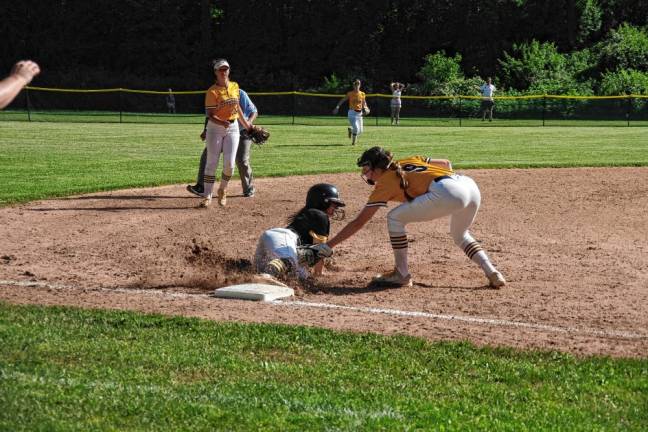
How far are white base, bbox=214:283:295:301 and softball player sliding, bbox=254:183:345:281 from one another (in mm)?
311

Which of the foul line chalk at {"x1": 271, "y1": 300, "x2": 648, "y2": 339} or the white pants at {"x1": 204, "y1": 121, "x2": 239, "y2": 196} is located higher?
the white pants at {"x1": 204, "y1": 121, "x2": 239, "y2": 196}

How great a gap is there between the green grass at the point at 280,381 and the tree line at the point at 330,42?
150 feet

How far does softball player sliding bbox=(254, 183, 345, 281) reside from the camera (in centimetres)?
884

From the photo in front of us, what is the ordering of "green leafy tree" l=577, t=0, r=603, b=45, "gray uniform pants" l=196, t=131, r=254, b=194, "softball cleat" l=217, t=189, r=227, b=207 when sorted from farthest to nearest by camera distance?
"green leafy tree" l=577, t=0, r=603, b=45, "gray uniform pants" l=196, t=131, r=254, b=194, "softball cleat" l=217, t=189, r=227, b=207

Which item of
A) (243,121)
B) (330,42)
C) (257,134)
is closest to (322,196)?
(243,121)

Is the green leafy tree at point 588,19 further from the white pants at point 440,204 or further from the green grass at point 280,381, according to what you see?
the green grass at point 280,381

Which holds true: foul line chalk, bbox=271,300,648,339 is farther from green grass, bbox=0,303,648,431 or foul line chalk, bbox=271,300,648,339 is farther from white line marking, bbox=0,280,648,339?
green grass, bbox=0,303,648,431

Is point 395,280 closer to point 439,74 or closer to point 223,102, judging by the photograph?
point 223,102

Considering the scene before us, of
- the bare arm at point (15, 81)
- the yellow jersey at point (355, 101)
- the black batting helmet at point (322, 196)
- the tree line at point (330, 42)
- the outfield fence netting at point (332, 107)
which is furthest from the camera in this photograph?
the tree line at point (330, 42)

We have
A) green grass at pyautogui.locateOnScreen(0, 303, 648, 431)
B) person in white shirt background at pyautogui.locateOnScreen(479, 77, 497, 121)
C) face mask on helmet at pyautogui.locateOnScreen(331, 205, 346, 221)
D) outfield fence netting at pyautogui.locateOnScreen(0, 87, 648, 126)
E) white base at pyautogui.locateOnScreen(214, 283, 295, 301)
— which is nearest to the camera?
green grass at pyautogui.locateOnScreen(0, 303, 648, 431)

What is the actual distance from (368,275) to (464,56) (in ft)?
165

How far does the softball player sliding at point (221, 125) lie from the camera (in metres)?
13.5

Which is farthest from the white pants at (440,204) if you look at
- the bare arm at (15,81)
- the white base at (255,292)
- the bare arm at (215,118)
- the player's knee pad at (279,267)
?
the bare arm at (215,118)

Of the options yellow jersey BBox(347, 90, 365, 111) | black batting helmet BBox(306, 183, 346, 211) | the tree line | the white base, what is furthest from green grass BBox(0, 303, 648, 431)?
the tree line
